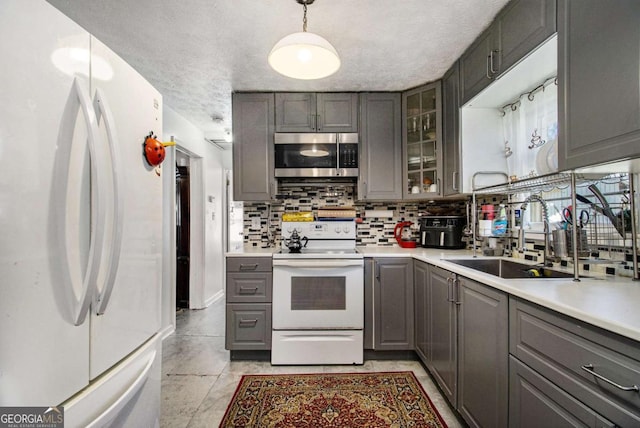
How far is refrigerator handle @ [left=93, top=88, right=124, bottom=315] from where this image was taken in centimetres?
79

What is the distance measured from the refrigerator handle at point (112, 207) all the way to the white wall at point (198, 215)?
7.49ft

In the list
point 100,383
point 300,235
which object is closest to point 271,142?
point 300,235

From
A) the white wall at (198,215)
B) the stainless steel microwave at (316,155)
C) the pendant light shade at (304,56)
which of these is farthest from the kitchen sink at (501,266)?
the white wall at (198,215)

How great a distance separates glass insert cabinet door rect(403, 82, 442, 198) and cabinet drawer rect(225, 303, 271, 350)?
163cm

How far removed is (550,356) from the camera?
0.94 metres

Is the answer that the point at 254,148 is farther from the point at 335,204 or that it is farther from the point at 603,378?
the point at 603,378

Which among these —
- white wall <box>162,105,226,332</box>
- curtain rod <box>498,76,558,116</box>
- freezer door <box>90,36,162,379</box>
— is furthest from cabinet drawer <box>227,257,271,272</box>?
curtain rod <box>498,76,558,116</box>

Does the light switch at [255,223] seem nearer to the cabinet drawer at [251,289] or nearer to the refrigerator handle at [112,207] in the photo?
the cabinet drawer at [251,289]

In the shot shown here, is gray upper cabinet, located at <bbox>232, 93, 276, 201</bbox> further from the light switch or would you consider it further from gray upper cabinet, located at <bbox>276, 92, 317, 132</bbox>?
the light switch

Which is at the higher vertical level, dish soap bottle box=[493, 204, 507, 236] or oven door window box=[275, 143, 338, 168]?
oven door window box=[275, 143, 338, 168]

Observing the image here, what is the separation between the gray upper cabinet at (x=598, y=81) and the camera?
87cm

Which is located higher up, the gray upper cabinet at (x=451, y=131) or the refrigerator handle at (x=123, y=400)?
the gray upper cabinet at (x=451, y=131)

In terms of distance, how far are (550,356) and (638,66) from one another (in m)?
0.95

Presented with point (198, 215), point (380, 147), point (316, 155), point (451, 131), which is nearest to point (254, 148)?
point (316, 155)
